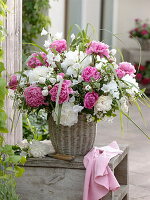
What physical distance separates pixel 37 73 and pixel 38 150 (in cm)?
43

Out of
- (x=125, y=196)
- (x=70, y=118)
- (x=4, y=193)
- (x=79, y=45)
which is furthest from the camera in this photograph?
(x=125, y=196)

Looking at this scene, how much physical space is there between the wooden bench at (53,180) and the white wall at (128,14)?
7.69 m

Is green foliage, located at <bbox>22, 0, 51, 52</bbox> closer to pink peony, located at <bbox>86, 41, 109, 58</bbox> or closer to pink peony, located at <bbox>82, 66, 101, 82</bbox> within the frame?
pink peony, located at <bbox>86, 41, 109, 58</bbox>

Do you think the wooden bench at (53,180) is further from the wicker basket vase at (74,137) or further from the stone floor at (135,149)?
the stone floor at (135,149)

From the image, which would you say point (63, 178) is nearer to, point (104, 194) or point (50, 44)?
point (104, 194)

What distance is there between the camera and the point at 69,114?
10.2ft

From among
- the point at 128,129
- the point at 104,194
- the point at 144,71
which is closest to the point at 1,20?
the point at 104,194

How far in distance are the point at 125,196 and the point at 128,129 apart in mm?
3366

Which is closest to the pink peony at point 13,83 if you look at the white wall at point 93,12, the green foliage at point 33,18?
the green foliage at point 33,18

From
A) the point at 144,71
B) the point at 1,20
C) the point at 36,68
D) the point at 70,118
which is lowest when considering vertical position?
the point at 144,71

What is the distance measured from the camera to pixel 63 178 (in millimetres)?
3238

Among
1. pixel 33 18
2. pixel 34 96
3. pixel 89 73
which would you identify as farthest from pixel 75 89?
pixel 33 18

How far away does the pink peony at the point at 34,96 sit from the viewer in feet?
10.2

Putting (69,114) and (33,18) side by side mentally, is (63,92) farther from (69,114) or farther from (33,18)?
(33,18)
